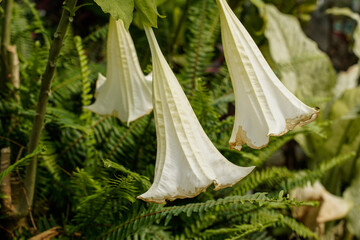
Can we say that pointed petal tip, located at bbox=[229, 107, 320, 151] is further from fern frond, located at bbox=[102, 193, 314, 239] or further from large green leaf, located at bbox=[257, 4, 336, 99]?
large green leaf, located at bbox=[257, 4, 336, 99]

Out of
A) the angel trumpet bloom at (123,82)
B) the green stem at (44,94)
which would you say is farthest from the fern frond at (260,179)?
the green stem at (44,94)

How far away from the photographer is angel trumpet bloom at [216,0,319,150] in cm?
50

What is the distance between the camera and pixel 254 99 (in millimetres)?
512

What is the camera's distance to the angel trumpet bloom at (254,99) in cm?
50

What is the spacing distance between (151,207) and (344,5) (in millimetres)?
2071

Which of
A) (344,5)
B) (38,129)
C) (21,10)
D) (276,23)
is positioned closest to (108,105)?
(38,129)

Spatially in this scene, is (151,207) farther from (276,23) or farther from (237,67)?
(276,23)

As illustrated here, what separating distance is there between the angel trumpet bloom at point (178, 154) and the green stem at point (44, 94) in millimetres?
113

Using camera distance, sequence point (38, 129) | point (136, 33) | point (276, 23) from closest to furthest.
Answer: point (38, 129) < point (136, 33) < point (276, 23)

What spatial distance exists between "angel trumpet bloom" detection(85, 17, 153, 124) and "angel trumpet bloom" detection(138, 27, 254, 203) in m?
0.12

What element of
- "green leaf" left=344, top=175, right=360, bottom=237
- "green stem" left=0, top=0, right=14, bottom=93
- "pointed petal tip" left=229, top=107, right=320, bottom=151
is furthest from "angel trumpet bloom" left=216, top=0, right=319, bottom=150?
"green leaf" left=344, top=175, right=360, bottom=237

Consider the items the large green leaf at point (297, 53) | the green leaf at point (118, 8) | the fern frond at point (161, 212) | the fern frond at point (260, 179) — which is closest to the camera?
the green leaf at point (118, 8)

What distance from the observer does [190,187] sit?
0.48 m

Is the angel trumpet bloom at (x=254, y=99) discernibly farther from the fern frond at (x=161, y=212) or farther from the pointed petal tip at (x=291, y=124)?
the fern frond at (x=161, y=212)
